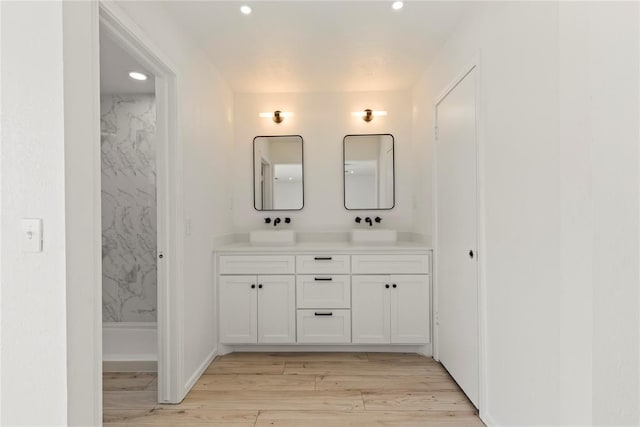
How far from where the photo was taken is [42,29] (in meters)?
1.14

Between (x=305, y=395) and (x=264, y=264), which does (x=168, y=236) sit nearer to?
(x=264, y=264)

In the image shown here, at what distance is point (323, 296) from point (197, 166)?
1419mm

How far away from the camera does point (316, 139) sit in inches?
133

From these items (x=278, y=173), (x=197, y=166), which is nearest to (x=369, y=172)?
(x=278, y=173)

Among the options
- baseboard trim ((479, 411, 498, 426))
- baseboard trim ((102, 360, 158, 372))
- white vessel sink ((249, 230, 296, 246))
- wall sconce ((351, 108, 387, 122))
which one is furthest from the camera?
wall sconce ((351, 108, 387, 122))

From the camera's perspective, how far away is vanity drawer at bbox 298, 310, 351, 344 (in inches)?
108

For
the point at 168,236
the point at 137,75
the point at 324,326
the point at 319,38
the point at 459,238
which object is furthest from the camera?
the point at 324,326

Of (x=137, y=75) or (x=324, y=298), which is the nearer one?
(x=137, y=75)

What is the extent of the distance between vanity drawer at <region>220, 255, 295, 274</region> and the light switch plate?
166cm

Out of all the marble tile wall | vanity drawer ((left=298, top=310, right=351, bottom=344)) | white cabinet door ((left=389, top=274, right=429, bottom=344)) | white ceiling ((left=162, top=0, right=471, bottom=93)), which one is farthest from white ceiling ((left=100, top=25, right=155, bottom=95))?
white cabinet door ((left=389, top=274, right=429, bottom=344))

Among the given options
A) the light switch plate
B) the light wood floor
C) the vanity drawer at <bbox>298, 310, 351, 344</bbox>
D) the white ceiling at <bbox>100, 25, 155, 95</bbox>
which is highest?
the white ceiling at <bbox>100, 25, 155, 95</bbox>

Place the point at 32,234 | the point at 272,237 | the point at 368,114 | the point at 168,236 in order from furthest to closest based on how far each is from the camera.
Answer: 1. the point at 368,114
2. the point at 272,237
3. the point at 168,236
4. the point at 32,234

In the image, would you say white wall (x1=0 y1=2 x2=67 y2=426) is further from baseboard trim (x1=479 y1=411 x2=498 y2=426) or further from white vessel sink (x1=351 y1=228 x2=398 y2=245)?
white vessel sink (x1=351 y1=228 x2=398 y2=245)

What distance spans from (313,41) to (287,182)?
1387mm
